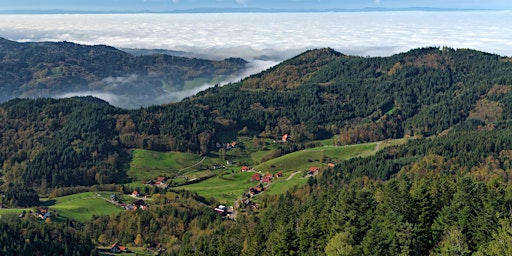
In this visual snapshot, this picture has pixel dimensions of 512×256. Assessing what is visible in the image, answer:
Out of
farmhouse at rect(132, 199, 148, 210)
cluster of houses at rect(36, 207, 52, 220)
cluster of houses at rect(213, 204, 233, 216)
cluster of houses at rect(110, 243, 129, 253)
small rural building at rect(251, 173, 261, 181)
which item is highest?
cluster of houses at rect(110, 243, 129, 253)

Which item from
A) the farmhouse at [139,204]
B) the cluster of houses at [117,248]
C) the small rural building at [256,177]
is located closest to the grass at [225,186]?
the small rural building at [256,177]

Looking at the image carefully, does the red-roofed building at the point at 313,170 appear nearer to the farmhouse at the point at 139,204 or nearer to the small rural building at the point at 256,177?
the small rural building at the point at 256,177

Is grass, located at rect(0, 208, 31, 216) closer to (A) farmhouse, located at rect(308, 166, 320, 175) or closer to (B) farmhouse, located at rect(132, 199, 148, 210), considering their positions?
(B) farmhouse, located at rect(132, 199, 148, 210)

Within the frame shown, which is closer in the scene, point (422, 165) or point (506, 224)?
point (506, 224)

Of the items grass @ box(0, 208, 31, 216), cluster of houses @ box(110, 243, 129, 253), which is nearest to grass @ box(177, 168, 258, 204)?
cluster of houses @ box(110, 243, 129, 253)

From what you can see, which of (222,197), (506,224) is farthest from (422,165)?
(506,224)

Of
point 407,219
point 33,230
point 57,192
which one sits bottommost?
point 57,192

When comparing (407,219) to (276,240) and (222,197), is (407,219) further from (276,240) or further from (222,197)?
(222,197)
